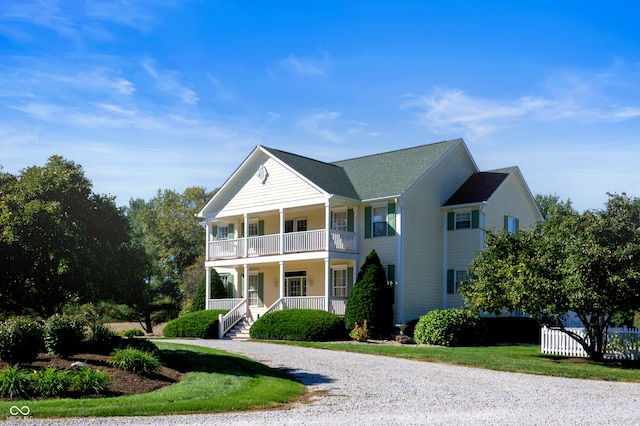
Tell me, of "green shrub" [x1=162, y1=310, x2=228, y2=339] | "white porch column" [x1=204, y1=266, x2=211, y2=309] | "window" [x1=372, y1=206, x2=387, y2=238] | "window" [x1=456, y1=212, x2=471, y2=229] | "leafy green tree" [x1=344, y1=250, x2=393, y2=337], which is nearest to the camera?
"leafy green tree" [x1=344, y1=250, x2=393, y2=337]

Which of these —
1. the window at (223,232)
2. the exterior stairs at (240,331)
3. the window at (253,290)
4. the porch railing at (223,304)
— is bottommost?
the exterior stairs at (240,331)

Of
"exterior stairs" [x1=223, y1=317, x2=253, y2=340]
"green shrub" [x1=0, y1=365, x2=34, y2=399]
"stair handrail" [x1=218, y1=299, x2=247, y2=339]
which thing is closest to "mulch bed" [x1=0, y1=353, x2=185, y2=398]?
"green shrub" [x1=0, y1=365, x2=34, y2=399]

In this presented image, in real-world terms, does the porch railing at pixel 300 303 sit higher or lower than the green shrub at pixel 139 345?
higher

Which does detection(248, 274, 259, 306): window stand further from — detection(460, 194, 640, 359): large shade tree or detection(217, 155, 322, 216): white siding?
detection(460, 194, 640, 359): large shade tree

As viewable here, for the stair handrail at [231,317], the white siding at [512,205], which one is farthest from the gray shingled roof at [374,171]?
the stair handrail at [231,317]

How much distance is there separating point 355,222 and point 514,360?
41.6 feet

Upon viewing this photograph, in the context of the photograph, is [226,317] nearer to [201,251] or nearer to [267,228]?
[267,228]

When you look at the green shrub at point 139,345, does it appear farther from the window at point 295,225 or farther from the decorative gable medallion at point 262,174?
the window at point 295,225

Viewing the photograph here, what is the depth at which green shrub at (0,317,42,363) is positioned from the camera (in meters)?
14.5

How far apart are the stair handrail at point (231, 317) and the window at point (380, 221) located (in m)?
6.98

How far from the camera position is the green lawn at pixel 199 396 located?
11.8 metres

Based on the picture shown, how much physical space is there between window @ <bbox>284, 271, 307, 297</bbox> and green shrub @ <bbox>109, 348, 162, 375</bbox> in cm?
1920

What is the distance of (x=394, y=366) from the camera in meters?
19.1

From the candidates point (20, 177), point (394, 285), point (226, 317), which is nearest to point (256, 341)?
point (226, 317)
